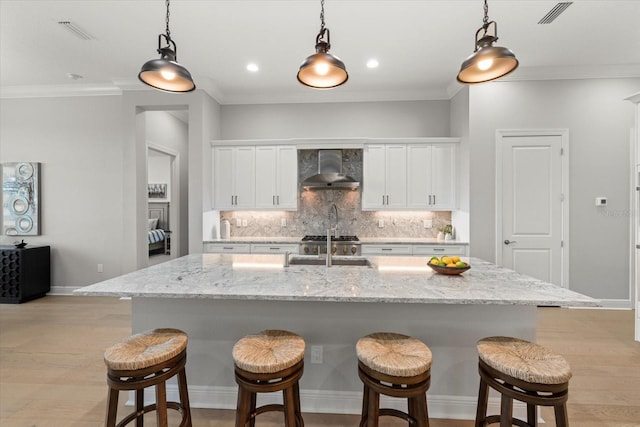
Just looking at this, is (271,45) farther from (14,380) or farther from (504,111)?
(14,380)

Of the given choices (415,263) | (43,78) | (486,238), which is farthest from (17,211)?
(486,238)

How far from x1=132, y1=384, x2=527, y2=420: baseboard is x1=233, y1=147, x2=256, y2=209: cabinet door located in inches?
114

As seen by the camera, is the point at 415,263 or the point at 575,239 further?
the point at 575,239

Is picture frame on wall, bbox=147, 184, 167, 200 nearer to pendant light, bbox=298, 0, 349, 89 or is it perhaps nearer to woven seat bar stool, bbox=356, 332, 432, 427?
pendant light, bbox=298, 0, 349, 89

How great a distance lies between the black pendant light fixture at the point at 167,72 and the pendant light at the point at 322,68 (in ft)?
2.45

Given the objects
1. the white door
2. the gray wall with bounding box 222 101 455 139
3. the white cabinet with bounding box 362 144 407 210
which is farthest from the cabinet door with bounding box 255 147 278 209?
the white door

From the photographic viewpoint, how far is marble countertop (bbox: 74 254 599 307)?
156 centimetres

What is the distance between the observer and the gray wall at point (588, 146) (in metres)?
3.90

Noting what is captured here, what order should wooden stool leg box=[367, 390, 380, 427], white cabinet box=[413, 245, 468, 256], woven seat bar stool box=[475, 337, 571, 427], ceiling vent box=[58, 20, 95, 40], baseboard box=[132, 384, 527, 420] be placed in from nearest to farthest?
woven seat bar stool box=[475, 337, 571, 427]
wooden stool leg box=[367, 390, 380, 427]
baseboard box=[132, 384, 527, 420]
ceiling vent box=[58, 20, 95, 40]
white cabinet box=[413, 245, 468, 256]

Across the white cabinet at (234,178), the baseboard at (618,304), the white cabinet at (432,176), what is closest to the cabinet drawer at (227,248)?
the white cabinet at (234,178)

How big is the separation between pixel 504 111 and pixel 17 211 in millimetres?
7165

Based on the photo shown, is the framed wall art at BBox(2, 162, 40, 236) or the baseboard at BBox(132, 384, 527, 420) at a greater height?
the framed wall art at BBox(2, 162, 40, 236)

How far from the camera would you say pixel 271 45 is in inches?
133

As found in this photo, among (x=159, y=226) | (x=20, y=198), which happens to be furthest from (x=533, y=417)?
(x=159, y=226)
